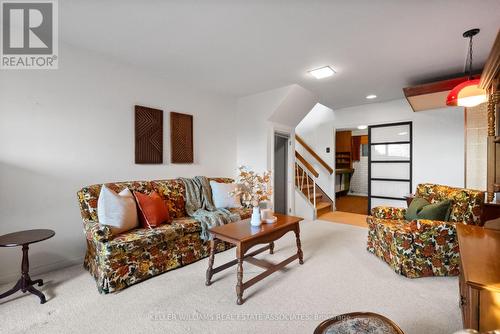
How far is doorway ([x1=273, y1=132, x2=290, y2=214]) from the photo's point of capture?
4797 mm

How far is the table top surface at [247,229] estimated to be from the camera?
2.08 m

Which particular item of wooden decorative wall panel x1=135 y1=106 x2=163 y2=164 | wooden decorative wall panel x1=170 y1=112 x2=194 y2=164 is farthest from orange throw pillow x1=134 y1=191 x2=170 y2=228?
wooden decorative wall panel x1=170 y1=112 x2=194 y2=164

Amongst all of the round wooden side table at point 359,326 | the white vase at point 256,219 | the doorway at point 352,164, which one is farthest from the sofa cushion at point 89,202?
the doorway at point 352,164

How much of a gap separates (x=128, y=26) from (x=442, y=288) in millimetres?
3831

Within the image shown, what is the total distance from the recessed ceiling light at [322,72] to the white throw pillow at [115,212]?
2.93 meters

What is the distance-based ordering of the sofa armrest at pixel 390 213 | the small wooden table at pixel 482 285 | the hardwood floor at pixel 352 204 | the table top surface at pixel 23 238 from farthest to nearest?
the hardwood floor at pixel 352 204 < the sofa armrest at pixel 390 213 < the table top surface at pixel 23 238 < the small wooden table at pixel 482 285

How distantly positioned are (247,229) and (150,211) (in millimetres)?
1123

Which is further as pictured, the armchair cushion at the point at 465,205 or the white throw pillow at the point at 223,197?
the white throw pillow at the point at 223,197

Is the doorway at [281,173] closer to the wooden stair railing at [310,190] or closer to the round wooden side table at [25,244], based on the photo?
the wooden stair railing at [310,190]

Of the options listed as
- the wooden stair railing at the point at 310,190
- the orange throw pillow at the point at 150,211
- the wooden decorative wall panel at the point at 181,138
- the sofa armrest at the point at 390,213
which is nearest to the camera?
the orange throw pillow at the point at 150,211

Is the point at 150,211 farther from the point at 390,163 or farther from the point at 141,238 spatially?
the point at 390,163

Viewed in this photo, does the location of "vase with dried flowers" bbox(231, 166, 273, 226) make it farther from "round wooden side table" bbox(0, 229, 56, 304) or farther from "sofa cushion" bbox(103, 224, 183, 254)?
"round wooden side table" bbox(0, 229, 56, 304)

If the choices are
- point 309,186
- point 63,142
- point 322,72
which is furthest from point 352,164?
point 63,142

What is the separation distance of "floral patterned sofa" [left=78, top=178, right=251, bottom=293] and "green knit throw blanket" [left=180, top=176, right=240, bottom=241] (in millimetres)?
103
